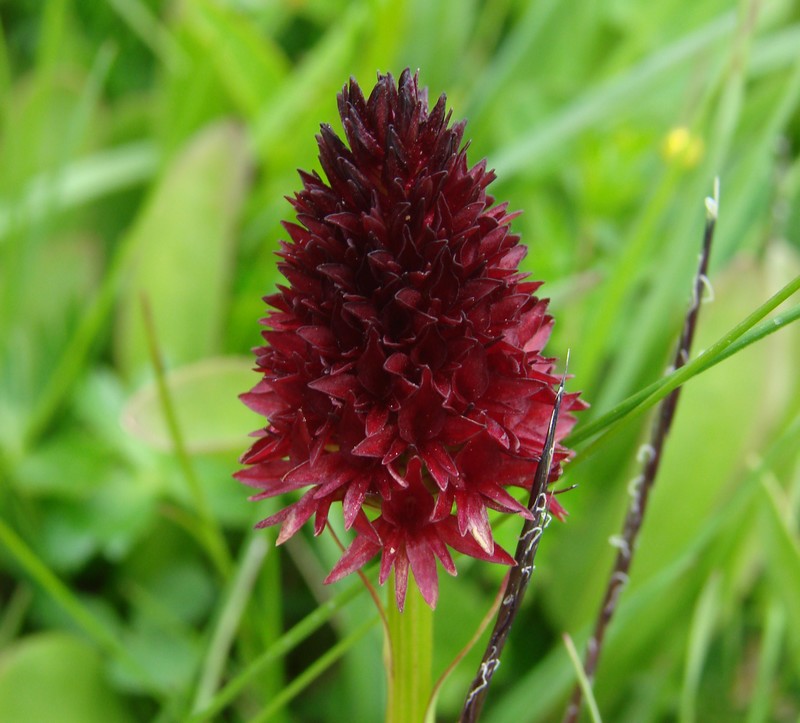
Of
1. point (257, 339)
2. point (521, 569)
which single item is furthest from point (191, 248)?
point (521, 569)

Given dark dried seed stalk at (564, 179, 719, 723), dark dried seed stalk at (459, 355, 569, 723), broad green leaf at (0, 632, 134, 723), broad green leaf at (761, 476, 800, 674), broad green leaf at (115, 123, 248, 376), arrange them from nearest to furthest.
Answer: dark dried seed stalk at (459, 355, 569, 723) → dark dried seed stalk at (564, 179, 719, 723) → broad green leaf at (761, 476, 800, 674) → broad green leaf at (0, 632, 134, 723) → broad green leaf at (115, 123, 248, 376)

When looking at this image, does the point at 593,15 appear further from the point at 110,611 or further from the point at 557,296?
the point at 110,611

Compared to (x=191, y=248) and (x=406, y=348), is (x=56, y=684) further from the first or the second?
(x=406, y=348)

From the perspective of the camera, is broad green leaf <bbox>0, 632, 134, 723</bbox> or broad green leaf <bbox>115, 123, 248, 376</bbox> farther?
broad green leaf <bbox>115, 123, 248, 376</bbox>

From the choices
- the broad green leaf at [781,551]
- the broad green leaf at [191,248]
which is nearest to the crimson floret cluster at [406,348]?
the broad green leaf at [781,551]

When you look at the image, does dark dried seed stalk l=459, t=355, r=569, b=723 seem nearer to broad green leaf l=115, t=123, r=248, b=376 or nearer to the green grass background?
the green grass background

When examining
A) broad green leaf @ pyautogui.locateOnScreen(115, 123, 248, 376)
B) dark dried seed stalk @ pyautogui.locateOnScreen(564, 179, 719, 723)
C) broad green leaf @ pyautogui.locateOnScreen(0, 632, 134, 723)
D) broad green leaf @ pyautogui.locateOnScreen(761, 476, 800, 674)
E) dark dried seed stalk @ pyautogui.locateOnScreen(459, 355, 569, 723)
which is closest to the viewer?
dark dried seed stalk @ pyautogui.locateOnScreen(459, 355, 569, 723)

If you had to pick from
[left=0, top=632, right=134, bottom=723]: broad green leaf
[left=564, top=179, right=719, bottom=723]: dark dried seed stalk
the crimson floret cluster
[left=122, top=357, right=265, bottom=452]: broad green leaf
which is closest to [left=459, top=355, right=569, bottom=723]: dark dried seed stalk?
the crimson floret cluster
